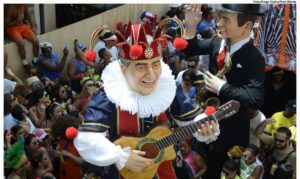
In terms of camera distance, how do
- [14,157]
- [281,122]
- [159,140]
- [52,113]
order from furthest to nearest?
[281,122]
[52,113]
[14,157]
[159,140]

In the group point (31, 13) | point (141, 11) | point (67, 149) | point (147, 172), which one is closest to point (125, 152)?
point (147, 172)

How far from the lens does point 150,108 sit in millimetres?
3791

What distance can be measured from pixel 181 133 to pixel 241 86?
1.95ft

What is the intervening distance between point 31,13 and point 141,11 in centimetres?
190

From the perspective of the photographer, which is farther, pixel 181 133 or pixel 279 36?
pixel 279 36

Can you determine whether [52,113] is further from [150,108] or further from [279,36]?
[279,36]

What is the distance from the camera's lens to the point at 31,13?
7746mm

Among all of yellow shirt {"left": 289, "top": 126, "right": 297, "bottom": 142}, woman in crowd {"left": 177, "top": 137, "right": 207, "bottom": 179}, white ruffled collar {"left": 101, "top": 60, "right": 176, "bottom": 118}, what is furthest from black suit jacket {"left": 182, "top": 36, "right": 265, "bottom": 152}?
yellow shirt {"left": 289, "top": 126, "right": 297, "bottom": 142}

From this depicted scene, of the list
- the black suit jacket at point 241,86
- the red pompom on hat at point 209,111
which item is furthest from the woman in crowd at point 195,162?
→ the red pompom on hat at point 209,111

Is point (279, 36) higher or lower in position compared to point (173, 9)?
higher

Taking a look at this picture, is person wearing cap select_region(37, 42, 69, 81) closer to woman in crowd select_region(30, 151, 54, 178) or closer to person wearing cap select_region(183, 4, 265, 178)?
woman in crowd select_region(30, 151, 54, 178)

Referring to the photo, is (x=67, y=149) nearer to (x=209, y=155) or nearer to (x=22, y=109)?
(x=22, y=109)

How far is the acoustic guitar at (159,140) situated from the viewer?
12.4 feet

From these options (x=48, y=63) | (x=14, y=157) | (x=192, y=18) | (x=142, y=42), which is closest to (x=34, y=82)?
(x=48, y=63)
